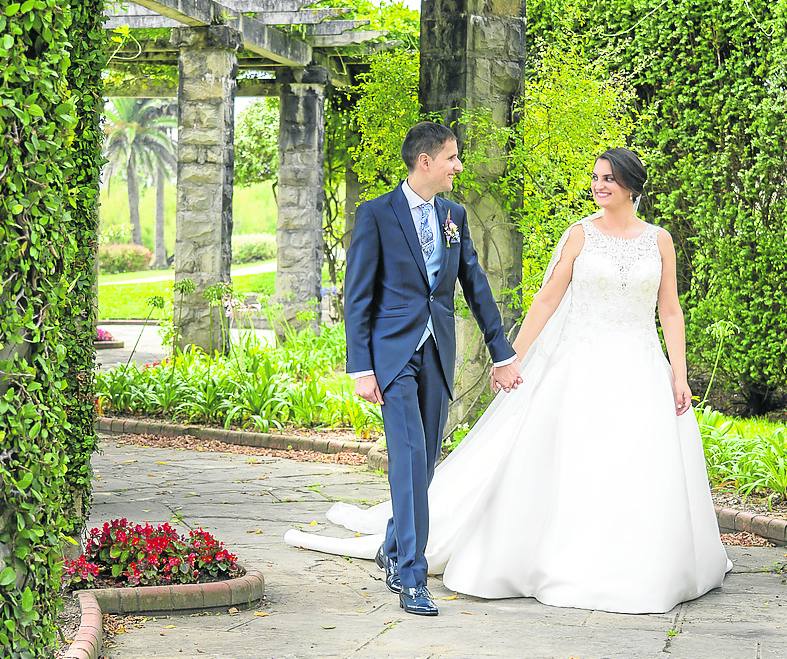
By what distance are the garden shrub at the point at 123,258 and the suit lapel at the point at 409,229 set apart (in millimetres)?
40023

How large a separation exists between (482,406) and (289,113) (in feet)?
27.8

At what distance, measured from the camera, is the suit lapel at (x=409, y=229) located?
5.05m

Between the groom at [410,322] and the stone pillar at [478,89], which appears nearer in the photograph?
the groom at [410,322]

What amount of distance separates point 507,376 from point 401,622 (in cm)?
122

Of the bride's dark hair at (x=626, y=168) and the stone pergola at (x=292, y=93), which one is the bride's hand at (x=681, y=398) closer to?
the bride's dark hair at (x=626, y=168)

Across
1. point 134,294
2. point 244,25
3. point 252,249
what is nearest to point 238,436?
point 244,25

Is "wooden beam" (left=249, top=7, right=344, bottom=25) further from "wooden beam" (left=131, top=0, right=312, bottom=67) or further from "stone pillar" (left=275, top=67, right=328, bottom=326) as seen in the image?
"stone pillar" (left=275, top=67, right=328, bottom=326)

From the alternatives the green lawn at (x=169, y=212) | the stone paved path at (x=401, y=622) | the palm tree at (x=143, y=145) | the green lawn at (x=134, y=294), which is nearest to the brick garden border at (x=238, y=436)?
the stone paved path at (x=401, y=622)

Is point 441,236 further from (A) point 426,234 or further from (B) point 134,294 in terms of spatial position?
(B) point 134,294

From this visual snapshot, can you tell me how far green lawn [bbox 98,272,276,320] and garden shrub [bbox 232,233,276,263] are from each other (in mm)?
6265

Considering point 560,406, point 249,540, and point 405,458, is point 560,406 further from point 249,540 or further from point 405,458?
point 249,540

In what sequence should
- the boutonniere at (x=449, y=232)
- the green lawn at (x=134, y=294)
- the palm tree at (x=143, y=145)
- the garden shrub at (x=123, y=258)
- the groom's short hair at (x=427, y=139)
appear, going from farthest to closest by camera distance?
the palm tree at (x=143, y=145)
the garden shrub at (x=123, y=258)
the green lawn at (x=134, y=294)
the boutonniere at (x=449, y=232)
the groom's short hair at (x=427, y=139)

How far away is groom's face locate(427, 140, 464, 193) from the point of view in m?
5.04

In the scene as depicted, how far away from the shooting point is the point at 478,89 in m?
8.12
